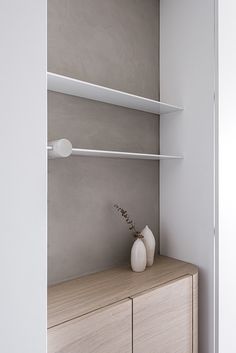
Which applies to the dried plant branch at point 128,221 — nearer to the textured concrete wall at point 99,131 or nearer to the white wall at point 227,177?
the textured concrete wall at point 99,131

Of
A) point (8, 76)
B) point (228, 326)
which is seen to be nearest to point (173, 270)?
point (228, 326)

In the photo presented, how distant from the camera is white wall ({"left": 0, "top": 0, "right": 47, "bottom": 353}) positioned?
26.8 inches

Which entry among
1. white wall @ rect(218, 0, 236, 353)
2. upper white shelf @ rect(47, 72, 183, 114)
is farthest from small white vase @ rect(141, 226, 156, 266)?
upper white shelf @ rect(47, 72, 183, 114)

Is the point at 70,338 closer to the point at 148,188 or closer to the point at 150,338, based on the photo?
the point at 150,338

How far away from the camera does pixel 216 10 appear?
155cm

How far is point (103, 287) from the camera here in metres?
1.29

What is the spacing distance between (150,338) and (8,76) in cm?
121

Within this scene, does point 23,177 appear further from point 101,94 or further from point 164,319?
point 164,319

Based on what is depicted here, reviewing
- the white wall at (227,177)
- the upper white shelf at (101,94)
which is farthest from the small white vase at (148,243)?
the upper white shelf at (101,94)

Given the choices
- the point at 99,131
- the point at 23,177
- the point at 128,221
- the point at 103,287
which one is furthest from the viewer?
the point at 128,221

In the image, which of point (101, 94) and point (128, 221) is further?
point (128, 221)

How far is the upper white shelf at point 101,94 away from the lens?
121 cm

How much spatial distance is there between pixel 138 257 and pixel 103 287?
0.89ft

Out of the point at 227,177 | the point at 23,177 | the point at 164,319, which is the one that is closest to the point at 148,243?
the point at 164,319
